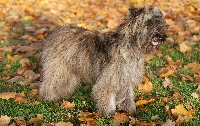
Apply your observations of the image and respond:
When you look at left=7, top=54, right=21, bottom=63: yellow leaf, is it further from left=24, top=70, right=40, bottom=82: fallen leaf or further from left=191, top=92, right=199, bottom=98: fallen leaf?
left=191, top=92, right=199, bottom=98: fallen leaf

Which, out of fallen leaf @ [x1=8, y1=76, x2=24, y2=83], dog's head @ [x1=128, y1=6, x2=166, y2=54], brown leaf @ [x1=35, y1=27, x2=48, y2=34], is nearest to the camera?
dog's head @ [x1=128, y1=6, x2=166, y2=54]

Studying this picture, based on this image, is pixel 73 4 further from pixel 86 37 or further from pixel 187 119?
pixel 187 119

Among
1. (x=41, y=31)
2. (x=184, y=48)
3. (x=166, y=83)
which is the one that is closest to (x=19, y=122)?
(x=166, y=83)

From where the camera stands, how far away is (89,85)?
5.99 metres

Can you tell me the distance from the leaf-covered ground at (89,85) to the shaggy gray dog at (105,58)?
0.85 ft

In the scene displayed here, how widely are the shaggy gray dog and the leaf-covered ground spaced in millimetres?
260

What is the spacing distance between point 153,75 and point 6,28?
4.90 meters

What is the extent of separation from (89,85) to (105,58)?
123cm

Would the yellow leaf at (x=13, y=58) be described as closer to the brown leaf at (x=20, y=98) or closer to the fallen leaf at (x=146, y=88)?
the brown leaf at (x=20, y=98)

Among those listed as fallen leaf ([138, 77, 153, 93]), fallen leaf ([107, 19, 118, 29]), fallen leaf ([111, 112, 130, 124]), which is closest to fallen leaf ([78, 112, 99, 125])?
fallen leaf ([111, 112, 130, 124])

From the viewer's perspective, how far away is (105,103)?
503 centimetres

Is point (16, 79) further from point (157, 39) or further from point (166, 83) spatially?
point (157, 39)

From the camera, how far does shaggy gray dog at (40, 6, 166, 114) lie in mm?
4480

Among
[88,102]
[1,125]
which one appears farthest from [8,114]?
[88,102]
